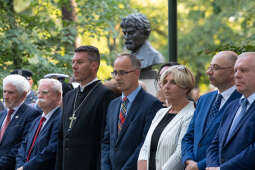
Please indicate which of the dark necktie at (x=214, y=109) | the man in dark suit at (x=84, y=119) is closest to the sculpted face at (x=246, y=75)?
the dark necktie at (x=214, y=109)

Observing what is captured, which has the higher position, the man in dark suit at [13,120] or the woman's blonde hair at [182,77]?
the woman's blonde hair at [182,77]

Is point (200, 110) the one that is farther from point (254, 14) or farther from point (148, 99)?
point (254, 14)

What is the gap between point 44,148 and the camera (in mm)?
7574

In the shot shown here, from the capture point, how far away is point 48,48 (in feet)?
41.6

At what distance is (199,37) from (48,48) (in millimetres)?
15186

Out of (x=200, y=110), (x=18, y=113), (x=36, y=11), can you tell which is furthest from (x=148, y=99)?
(x=36, y=11)

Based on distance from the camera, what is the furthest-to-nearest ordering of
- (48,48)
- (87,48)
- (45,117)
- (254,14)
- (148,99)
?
(254,14) → (48,48) → (45,117) → (87,48) → (148,99)

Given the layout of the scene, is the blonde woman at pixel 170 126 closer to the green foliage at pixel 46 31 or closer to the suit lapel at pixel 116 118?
the suit lapel at pixel 116 118

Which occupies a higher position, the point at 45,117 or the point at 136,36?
the point at 136,36

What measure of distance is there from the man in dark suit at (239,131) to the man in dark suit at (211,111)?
25 centimetres

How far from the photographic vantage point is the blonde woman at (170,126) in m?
6.09

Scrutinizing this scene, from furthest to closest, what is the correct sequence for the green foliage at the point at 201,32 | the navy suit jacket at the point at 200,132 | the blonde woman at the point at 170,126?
the green foliage at the point at 201,32
the blonde woman at the point at 170,126
the navy suit jacket at the point at 200,132

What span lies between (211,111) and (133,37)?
3.65m

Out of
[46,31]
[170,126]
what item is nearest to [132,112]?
[170,126]
